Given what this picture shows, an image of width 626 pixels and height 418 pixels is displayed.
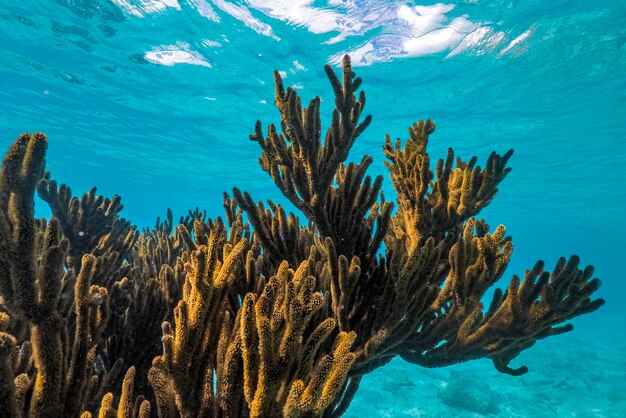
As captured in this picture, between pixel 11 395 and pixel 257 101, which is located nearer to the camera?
pixel 11 395

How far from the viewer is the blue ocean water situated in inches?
538

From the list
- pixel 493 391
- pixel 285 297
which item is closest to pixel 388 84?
pixel 493 391

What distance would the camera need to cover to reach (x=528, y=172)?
105 ft

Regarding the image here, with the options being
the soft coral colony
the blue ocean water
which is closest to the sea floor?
the blue ocean water

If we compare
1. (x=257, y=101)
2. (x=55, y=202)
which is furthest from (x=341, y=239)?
(x=257, y=101)

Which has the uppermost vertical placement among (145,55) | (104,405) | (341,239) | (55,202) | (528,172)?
(528,172)

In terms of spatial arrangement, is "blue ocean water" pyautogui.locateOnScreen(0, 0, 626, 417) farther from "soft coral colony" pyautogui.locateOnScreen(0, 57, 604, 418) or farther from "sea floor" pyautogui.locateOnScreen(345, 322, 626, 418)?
"soft coral colony" pyautogui.locateOnScreen(0, 57, 604, 418)

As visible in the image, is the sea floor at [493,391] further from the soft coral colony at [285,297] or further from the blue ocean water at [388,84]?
the soft coral colony at [285,297]

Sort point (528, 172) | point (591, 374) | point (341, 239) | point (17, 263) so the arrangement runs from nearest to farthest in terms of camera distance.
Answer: point (17, 263) → point (341, 239) → point (591, 374) → point (528, 172)

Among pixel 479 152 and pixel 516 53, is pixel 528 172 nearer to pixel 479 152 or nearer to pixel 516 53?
pixel 479 152

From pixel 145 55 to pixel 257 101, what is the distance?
6675 mm

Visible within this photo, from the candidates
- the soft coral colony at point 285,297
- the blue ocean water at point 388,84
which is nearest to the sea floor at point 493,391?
the blue ocean water at point 388,84

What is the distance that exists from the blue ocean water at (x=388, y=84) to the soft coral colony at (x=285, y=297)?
10.8m

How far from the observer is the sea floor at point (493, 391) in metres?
12.7
